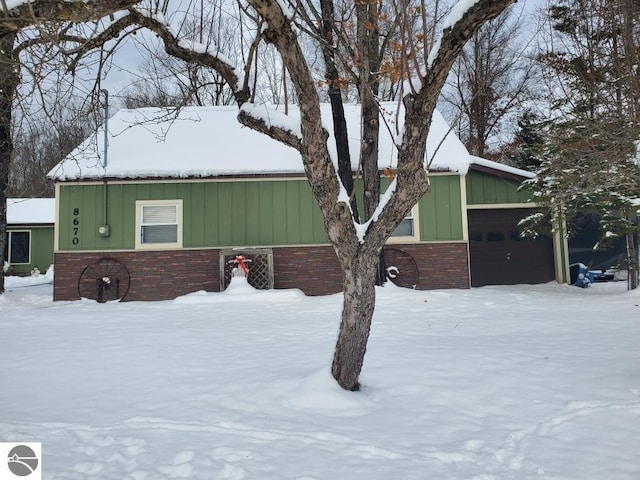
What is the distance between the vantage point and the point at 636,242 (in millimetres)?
10227

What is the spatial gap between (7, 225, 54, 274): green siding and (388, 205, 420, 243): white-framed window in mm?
16509

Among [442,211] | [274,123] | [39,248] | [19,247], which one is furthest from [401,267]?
[19,247]

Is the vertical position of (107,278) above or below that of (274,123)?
below

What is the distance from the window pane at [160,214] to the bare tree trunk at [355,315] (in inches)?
306

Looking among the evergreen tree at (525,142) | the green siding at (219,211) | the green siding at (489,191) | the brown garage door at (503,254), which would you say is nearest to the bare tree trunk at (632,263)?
the brown garage door at (503,254)

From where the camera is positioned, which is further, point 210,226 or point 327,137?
point 210,226

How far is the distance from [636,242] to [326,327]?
803 centimetres

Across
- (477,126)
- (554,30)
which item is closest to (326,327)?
(554,30)

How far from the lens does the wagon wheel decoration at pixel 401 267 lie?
10.7 meters

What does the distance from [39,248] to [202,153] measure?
43.9 ft

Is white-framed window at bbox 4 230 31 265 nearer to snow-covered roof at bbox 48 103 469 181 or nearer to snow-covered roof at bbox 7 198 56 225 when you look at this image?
snow-covered roof at bbox 7 198 56 225

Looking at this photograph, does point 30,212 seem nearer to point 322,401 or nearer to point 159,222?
point 159,222

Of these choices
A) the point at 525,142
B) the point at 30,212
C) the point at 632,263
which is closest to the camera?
the point at 632,263

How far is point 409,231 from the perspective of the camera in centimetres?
1089
